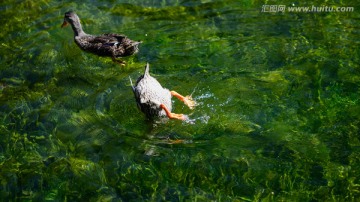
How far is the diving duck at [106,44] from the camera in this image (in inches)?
303

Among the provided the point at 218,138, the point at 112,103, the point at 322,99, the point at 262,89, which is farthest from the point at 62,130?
the point at 322,99

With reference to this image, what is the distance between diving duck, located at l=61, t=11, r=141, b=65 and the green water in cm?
24

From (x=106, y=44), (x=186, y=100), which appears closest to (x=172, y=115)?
(x=186, y=100)

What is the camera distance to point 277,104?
6.81 metres

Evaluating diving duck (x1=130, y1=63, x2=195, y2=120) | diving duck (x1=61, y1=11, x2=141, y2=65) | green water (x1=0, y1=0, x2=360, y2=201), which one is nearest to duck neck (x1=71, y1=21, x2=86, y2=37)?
diving duck (x1=61, y1=11, x2=141, y2=65)

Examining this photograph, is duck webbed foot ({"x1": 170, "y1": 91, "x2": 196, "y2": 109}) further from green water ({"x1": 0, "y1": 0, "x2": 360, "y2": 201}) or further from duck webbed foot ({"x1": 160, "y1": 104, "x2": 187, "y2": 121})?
duck webbed foot ({"x1": 160, "y1": 104, "x2": 187, "y2": 121})

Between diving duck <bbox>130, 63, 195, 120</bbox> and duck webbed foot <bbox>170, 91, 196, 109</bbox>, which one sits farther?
duck webbed foot <bbox>170, 91, 196, 109</bbox>

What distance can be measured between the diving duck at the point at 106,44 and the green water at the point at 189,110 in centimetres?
24

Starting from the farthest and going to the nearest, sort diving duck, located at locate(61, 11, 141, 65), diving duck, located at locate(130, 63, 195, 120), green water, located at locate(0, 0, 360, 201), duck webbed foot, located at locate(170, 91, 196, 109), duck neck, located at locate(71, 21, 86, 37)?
1. duck neck, located at locate(71, 21, 86, 37)
2. diving duck, located at locate(61, 11, 141, 65)
3. duck webbed foot, located at locate(170, 91, 196, 109)
4. diving duck, located at locate(130, 63, 195, 120)
5. green water, located at locate(0, 0, 360, 201)

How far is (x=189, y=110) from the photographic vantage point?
692 cm

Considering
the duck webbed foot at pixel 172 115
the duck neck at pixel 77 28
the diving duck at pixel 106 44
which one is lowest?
the duck webbed foot at pixel 172 115

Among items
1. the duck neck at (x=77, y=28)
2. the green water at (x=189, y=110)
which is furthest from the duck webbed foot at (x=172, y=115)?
the duck neck at (x=77, y=28)

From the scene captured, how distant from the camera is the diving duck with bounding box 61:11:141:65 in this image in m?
7.70

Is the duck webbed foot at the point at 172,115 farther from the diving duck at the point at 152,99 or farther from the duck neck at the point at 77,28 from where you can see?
the duck neck at the point at 77,28
